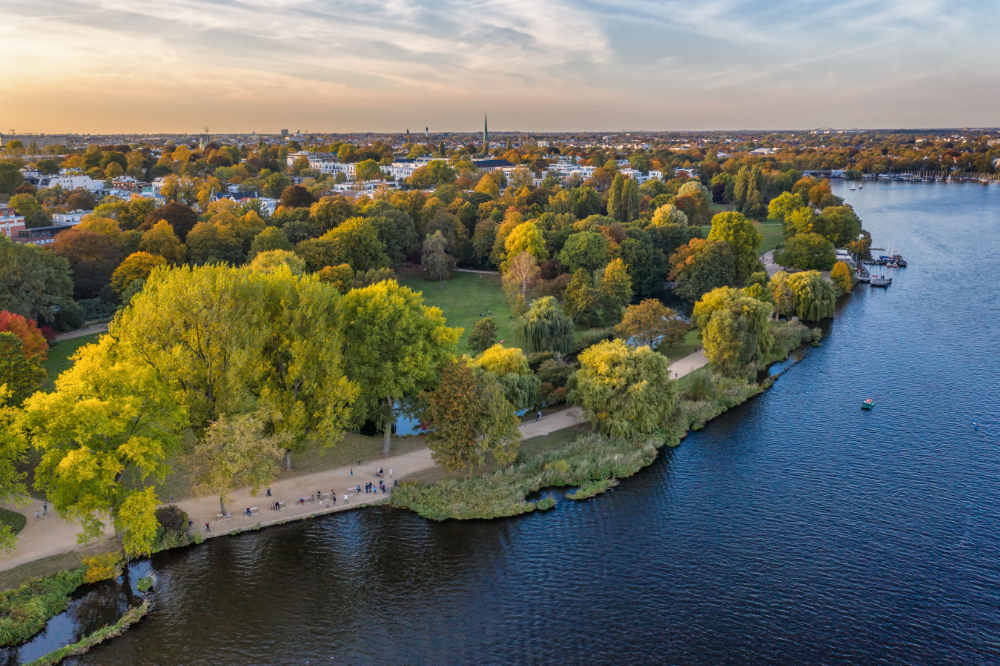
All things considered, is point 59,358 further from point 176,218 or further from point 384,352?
point 384,352

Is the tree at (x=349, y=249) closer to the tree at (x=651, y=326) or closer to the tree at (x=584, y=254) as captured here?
the tree at (x=584, y=254)

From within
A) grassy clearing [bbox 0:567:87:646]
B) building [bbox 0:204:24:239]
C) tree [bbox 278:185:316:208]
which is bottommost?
grassy clearing [bbox 0:567:87:646]

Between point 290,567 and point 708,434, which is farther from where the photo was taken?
point 708,434

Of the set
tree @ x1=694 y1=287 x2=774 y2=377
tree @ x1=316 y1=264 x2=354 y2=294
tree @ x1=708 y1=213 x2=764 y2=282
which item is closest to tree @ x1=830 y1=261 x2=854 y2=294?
tree @ x1=708 y1=213 x2=764 y2=282

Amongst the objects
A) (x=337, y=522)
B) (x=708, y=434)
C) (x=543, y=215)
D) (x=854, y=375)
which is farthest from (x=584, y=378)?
(x=543, y=215)

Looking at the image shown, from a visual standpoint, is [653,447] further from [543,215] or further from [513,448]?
[543,215]

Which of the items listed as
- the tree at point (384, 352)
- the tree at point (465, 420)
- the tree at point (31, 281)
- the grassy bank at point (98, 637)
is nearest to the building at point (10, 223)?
the tree at point (31, 281)

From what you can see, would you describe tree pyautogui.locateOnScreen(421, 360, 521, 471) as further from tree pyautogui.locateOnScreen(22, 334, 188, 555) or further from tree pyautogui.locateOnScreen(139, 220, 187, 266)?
tree pyautogui.locateOnScreen(139, 220, 187, 266)
